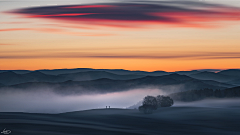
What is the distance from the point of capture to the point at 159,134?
42.1m

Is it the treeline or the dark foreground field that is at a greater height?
the treeline

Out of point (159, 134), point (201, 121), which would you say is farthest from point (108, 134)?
point (201, 121)

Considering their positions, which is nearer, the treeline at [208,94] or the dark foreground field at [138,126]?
the dark foreground field at [138,126]

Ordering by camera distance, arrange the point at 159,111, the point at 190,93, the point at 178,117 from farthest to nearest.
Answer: the point at 190,93
the point at 159,111
the point at 178,117

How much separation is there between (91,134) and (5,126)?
12.7 meters

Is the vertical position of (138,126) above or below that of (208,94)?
below

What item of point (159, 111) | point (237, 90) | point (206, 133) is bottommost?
point (206, 133)

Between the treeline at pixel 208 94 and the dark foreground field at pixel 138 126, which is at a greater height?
the treeline at pixel 208 94

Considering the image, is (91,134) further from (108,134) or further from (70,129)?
(70,129)

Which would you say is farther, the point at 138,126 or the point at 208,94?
the point at 208,94

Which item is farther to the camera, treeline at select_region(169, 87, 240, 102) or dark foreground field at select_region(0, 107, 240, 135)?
treeline at select_region(169, 87, 240, 102)

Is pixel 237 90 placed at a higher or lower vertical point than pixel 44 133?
higher

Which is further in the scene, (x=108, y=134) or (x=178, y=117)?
(x=178, y=117)

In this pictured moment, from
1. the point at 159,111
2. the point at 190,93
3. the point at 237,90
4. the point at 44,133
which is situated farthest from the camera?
the point at 190,93
